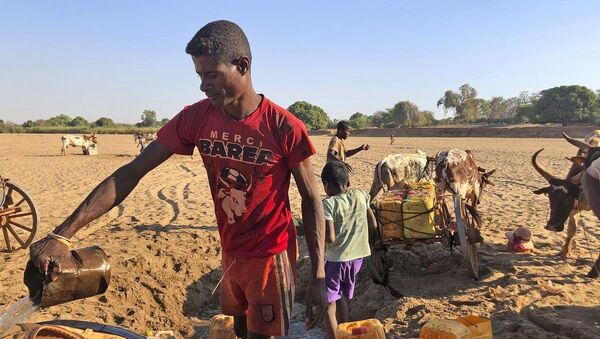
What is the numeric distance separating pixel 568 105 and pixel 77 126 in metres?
77.4

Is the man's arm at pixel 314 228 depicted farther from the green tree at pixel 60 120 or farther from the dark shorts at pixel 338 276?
the green tree at pixel 60 120

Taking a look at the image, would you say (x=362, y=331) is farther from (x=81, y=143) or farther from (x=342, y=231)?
(x=81, y=143)

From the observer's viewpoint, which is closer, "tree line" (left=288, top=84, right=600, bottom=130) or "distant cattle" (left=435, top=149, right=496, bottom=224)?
"distant cattle" (left=435, top=149, right=496, bottom=224)

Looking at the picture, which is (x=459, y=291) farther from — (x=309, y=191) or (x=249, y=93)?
(x=249, y=93)

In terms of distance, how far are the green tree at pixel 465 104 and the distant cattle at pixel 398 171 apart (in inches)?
2677

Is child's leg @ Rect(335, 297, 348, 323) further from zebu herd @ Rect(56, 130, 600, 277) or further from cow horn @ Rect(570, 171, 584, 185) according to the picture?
cow horn @ Rect(570, 171, 584, 185)

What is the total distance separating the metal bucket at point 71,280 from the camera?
170 cm

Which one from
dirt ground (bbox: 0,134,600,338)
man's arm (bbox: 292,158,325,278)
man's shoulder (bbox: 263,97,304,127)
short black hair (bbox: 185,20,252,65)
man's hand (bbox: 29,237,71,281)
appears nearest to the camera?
man's hand (bbox: 29,237,71,281)

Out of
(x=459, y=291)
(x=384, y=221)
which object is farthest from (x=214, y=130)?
(x=459, y=291)

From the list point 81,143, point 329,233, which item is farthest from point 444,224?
point 81,143

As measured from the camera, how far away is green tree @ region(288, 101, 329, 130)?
76.3 metres

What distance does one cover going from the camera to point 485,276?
5.06m

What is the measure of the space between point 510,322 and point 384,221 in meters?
1.50

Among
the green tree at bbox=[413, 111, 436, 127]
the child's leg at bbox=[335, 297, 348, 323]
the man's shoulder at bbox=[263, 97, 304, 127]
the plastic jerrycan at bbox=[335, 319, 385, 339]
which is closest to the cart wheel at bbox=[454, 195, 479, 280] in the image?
the child's leg at bbox=[335, 297, 348, 323]
